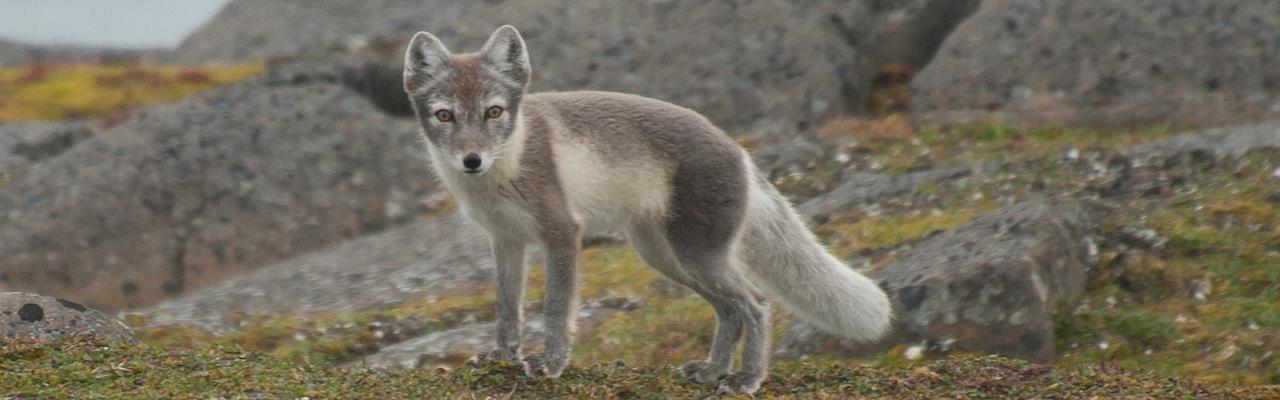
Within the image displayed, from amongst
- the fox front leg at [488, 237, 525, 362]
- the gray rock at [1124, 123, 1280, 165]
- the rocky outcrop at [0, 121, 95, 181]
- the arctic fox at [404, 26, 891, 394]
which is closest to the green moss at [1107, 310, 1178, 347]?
the arctic fox at [404, 26, 891, 394]

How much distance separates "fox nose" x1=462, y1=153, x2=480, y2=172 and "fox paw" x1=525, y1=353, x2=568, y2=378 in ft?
4.31

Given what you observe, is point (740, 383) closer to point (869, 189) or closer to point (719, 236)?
point (719, 236)

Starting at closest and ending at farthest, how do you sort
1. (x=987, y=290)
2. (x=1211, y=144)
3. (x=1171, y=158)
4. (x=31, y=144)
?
1. (x=987, y=290)
2. (x=1171, y=158)
3. (x=1211, y=144)
4. (x=31, y=144)

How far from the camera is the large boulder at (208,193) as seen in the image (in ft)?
59.7

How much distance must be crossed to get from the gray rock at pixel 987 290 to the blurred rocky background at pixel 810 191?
0.02 metres

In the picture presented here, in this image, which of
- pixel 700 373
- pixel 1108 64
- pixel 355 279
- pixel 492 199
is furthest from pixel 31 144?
pixel 700 373

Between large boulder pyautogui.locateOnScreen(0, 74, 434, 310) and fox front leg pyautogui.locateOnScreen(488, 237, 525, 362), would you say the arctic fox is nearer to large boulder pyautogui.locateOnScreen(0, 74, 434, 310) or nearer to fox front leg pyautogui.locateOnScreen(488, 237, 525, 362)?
fox front leg pyautogui.locateOnScreen(488, 237, 525, 362)

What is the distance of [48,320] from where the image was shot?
9.56m

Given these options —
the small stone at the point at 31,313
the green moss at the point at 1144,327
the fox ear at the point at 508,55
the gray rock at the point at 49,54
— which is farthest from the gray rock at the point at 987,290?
the gray rock at the point at 49,54

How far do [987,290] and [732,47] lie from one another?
410 inches

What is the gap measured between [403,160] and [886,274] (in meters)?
9.32

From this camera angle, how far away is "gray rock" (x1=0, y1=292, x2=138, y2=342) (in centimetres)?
945

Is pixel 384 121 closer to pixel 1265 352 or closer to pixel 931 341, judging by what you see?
pixel 931 341

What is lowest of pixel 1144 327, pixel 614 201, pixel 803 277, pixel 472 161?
pixel 1144 327
